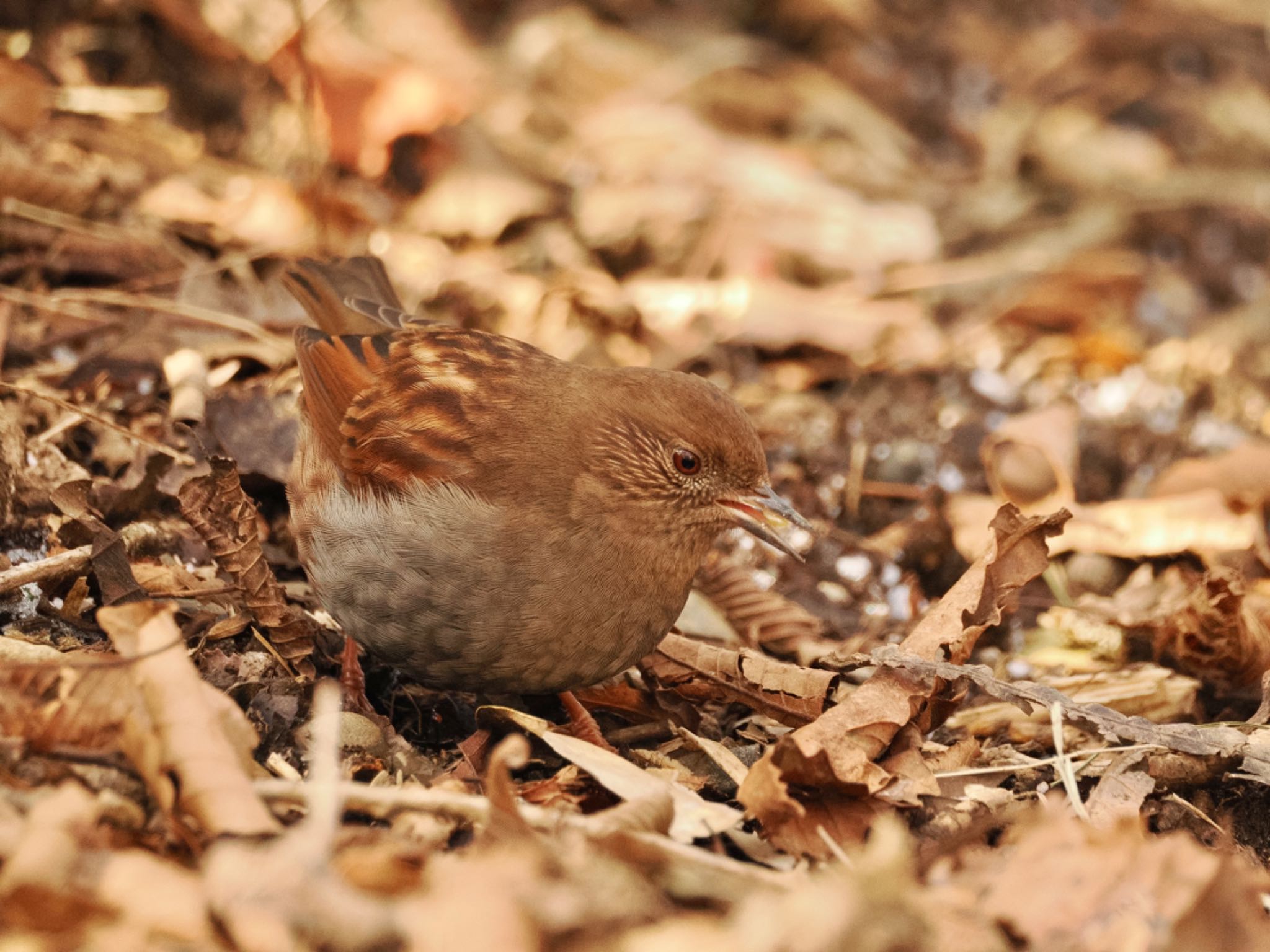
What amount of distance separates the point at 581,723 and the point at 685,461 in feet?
2.71

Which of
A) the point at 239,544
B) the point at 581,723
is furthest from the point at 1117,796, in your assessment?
the point at 239,544

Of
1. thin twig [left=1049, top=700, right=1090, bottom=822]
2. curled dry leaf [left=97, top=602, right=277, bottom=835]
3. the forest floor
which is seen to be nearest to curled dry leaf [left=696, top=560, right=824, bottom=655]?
the forest floor

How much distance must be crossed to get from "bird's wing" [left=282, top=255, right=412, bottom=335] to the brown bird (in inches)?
13.6

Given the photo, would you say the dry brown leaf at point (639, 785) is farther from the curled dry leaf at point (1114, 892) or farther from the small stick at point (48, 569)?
the small stick at point (48, 569)

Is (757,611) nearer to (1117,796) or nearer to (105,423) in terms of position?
(1117,796)

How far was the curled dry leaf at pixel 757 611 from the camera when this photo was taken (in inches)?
185

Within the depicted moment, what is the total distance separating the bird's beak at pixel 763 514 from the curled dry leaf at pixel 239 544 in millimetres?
1305

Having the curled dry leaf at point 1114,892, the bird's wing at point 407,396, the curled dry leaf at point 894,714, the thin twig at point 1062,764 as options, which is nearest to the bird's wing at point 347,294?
the bird's wing at point 407,396

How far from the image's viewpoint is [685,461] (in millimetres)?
4066

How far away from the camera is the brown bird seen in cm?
372

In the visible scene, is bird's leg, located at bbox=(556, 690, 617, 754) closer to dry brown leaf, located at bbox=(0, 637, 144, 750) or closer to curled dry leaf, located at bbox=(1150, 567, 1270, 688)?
dry brown leaf, located at bbox=(0, 637, 144, 750)

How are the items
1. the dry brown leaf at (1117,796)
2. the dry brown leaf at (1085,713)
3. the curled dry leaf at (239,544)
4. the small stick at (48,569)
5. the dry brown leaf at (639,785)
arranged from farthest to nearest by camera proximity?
the curled dry leaf at (239,544) → the small stick at (48,569) → the dry brown leaf at (1085,713) → the dry brown leaf at (1117,796) → the dry brown leaf at (639,785)

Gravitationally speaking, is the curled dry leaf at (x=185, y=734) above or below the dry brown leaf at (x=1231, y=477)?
above

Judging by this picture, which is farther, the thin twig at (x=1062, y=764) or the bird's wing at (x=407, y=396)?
the bird's wing at (x=407, y=396)
